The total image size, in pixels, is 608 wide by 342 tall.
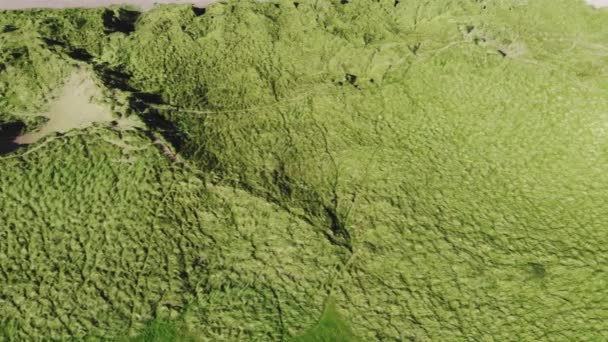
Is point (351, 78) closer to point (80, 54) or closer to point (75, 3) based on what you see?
point (80, 54)

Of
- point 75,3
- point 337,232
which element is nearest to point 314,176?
point 337,232

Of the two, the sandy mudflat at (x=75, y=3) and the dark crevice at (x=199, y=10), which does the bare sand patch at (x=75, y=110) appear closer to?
the sandy mudflat at (x=75, y=3)

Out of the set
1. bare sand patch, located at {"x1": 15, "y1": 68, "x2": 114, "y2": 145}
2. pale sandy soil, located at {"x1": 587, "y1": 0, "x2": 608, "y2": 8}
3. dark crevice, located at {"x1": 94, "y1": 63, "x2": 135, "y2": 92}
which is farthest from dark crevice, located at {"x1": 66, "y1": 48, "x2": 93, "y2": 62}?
pale sandy soil, located at {"x1": 587, "y1": 0, "x2": 608, "y2": 8}

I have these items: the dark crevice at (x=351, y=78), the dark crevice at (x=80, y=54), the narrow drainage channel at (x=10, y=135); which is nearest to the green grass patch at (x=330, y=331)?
the dark crevice at (x=351, y=78)

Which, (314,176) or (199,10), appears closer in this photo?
(314,176)

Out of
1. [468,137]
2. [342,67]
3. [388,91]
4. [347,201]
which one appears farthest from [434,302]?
[342,67]

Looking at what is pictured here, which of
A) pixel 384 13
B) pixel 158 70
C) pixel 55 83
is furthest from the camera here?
pixel 384 13

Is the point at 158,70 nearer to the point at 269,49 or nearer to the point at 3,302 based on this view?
the point at 269,49
